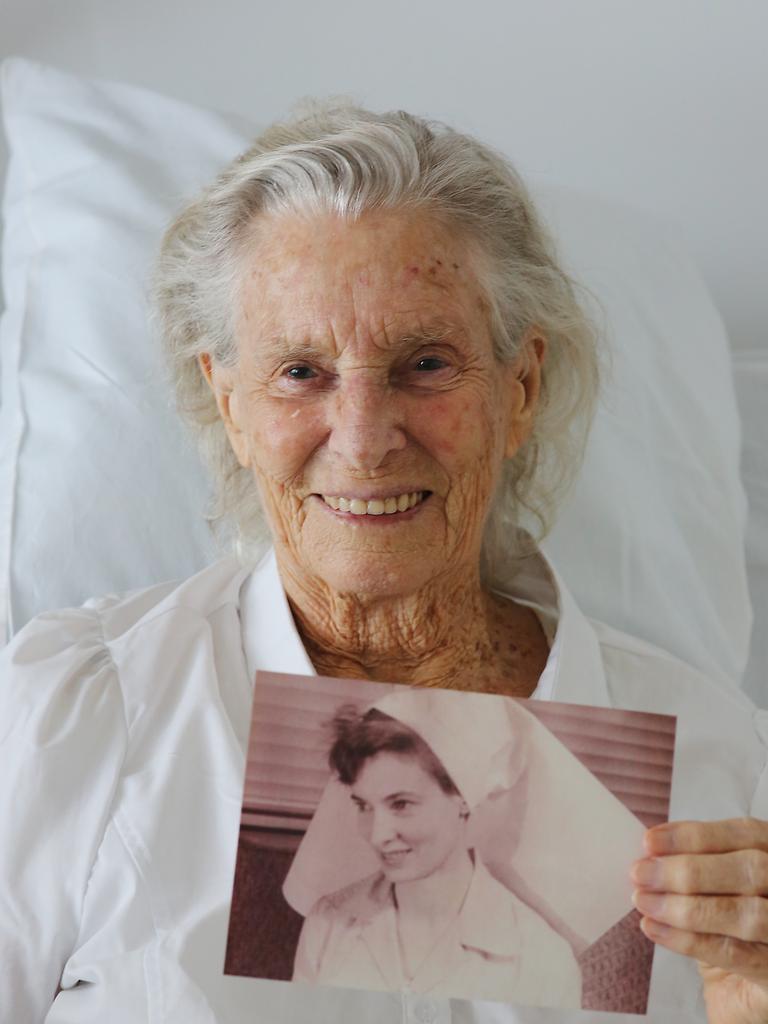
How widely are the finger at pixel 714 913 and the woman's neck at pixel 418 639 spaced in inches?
15.5

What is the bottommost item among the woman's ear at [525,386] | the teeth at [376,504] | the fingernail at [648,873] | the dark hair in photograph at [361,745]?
the fingernail at [648,873]

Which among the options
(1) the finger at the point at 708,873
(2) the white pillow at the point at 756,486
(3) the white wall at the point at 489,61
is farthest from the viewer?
(3) the white wall at the point at 489,61

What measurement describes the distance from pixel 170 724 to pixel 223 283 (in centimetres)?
43

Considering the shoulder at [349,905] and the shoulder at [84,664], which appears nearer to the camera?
the shoulder at [349,905]

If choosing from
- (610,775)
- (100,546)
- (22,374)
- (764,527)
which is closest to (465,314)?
(610,775)

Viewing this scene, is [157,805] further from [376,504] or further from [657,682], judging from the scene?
[657,682]

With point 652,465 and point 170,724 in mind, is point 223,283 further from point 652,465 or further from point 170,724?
point 652,465

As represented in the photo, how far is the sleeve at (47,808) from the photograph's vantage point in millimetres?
1226

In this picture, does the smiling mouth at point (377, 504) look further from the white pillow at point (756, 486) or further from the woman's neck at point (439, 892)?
the white pillow at point (756, 486)

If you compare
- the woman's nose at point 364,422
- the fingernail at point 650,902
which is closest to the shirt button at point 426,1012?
the fingernail at point 650,902

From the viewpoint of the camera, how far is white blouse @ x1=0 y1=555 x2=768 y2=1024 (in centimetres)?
121

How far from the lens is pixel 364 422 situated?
1.24 meters

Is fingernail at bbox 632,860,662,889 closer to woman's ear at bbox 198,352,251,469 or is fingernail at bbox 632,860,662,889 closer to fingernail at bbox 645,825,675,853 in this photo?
fingernail at bbox 645,825,675,853

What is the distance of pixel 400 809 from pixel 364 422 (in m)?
0.35
